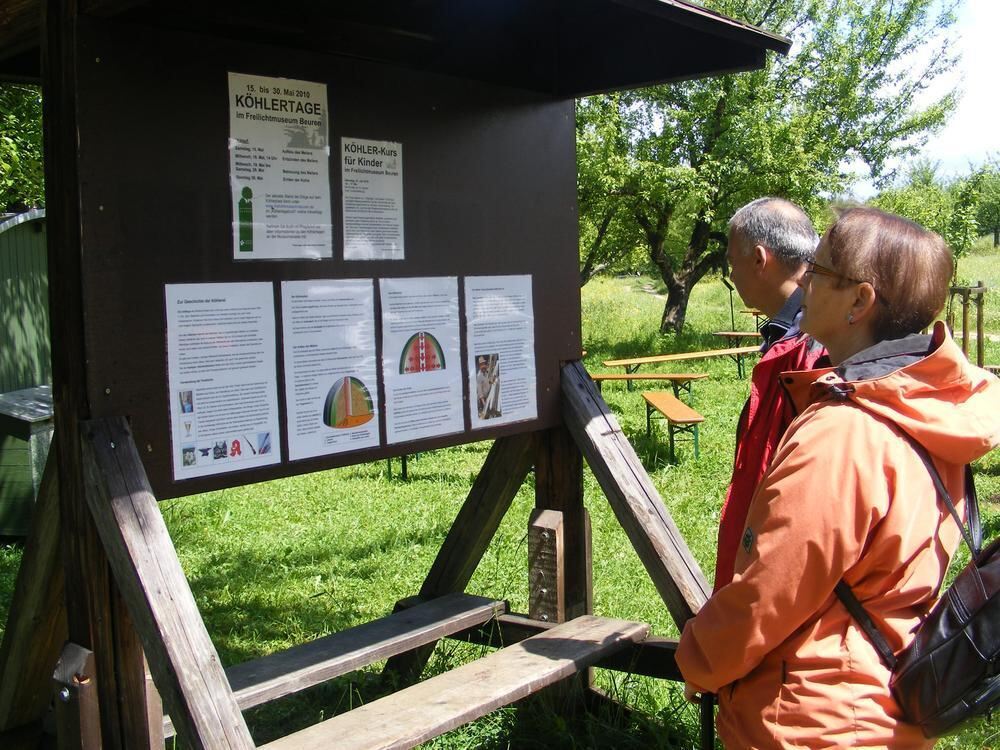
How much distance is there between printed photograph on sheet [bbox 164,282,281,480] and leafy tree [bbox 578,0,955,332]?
16.8 m

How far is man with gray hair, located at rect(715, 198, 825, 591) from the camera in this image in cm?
243

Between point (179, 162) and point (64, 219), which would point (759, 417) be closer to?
point (179, 162)

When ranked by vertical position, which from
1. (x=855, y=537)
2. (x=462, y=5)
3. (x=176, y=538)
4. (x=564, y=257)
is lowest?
(x=176, y=538)

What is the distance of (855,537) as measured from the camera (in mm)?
1791

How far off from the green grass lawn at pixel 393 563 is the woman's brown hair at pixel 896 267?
2.01 meters

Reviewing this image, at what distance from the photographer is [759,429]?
2451mm

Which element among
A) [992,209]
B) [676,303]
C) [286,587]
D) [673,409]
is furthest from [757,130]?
[992,209]

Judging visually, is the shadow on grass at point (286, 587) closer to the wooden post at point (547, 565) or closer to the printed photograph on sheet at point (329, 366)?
the wooden post at point (547, 565)

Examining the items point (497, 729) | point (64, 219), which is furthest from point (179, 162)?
point (497, 729)

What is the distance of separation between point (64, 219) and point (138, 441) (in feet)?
1.85

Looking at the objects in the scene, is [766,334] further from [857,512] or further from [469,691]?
[469,691]

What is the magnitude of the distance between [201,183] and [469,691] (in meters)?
1.59

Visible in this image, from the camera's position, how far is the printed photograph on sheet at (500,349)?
3.31 meters

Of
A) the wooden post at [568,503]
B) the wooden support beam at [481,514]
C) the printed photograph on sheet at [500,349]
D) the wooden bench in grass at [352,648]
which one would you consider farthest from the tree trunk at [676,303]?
the printed photograph on sheet at [500,349]
